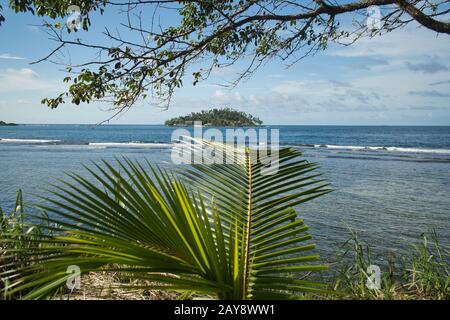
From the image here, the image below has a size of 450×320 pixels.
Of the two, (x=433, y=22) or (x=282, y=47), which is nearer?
(x=433, y=22)

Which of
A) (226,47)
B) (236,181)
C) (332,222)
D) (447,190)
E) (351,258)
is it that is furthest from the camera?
(447,190)

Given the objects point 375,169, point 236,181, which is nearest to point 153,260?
point 236,181

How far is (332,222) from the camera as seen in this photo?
26.3ft

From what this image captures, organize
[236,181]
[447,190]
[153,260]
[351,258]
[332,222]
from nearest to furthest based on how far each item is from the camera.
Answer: [153,260] < [236,181] < [351,258] < [332,222] < [447,190]

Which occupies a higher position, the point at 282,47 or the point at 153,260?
the point at 282,47

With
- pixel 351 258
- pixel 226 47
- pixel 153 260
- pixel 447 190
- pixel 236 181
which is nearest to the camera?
pixel 153 260

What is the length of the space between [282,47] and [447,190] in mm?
9397

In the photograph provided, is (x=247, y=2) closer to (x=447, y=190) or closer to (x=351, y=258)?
(x=351, y=258)

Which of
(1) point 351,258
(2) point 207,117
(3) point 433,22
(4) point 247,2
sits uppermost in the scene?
(2) point 207,117

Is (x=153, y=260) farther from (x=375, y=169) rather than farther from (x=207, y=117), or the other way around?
(x=207, y=117)
